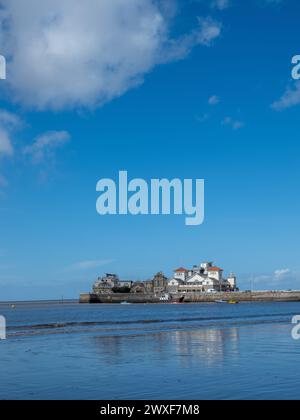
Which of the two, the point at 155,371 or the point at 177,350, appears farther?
the point at 177,350

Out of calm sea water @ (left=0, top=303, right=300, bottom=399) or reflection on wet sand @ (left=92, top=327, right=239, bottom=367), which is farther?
reflection on wet sand @ (left=92, top=327, right=239, bottom=367)

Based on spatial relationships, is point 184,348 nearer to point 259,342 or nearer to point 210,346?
point 210,346

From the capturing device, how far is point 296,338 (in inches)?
1256

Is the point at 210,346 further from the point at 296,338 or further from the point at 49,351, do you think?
the point at 49,351

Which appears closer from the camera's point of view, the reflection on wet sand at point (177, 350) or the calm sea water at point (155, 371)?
the calm sea water at point (155, 371)

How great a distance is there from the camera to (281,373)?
62.1 feet
